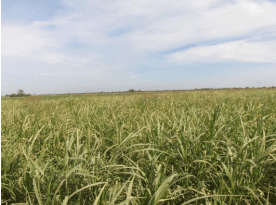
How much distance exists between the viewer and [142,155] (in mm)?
2332

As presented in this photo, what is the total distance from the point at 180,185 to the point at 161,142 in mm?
571

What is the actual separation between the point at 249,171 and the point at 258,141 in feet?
1.65

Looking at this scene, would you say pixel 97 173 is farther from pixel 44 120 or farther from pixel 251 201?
pixel 44 120

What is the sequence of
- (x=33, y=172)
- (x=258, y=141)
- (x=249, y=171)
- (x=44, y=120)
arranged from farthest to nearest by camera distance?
(x=44, y=120) < (x=258, y=141) < (x=249, y=171) < (x=33, y=172)

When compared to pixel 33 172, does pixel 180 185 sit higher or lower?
lower

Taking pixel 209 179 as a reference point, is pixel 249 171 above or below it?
above

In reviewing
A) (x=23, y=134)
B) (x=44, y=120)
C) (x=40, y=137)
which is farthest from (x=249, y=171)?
(x=44, y=120)

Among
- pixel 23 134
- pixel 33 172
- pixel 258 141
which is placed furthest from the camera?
pixel 23 134

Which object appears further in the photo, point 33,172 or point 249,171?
point 249,171

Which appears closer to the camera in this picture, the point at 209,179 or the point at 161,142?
the point at 209,179

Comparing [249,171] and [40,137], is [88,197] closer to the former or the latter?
[249,171]

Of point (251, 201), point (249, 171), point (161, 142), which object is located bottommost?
point (251, 201)

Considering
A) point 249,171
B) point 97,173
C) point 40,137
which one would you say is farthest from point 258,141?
point 40,137

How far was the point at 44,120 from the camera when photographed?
4105 millimetres
